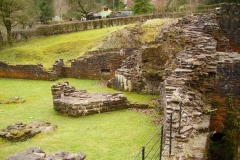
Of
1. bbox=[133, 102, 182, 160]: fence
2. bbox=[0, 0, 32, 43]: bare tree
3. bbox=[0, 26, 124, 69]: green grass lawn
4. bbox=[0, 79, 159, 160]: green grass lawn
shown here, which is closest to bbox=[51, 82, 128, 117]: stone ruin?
bbox=[0, 79, 159, 160]: green grass lawn

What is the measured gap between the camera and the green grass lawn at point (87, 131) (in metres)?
9.18

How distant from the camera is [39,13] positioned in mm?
39125

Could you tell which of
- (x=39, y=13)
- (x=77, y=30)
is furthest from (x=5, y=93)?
(x=39, y=13)

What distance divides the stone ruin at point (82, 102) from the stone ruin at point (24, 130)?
5.25 feet

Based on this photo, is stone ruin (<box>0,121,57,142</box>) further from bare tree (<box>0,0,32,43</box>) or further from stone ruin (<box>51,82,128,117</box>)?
bare tree (<box>0,0,32,43</box>)

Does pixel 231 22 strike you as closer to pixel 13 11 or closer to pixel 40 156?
pixel 40 156

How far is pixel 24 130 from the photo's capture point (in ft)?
34.3

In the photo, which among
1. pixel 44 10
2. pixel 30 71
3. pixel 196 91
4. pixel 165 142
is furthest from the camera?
pixel 44 10

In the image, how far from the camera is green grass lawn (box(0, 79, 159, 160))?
9178 mm

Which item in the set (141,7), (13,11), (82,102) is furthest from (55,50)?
(82,102)

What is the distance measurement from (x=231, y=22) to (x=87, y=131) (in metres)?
11.6

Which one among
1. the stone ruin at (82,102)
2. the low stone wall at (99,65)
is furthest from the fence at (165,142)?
the low stone wall at (99,65)

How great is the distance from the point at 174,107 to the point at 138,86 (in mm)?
8477

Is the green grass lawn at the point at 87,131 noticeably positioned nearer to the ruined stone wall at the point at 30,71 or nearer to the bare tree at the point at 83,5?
the ruined stone wall at the point at 30,71
